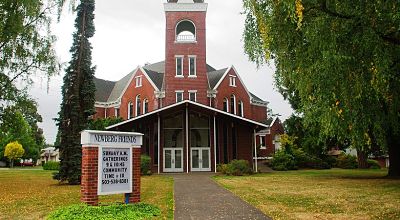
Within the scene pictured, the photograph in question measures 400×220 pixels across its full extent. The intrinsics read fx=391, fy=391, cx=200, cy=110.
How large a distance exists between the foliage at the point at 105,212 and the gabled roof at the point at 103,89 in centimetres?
4093

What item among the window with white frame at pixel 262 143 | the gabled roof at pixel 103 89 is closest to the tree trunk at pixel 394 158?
the window with white frame at pixel 262 143

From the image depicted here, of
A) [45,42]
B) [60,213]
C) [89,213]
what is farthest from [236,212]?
[45,42]

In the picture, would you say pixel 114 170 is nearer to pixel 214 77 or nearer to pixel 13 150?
pixel 214 77

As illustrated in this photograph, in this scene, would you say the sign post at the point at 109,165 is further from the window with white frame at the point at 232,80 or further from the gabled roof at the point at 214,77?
the window with white frame at the point at 232,80

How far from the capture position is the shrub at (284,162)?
39.8 metres

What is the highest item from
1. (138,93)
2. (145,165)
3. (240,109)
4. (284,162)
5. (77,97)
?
(138,93)

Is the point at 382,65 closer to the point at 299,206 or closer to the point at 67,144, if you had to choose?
the point at 299,206

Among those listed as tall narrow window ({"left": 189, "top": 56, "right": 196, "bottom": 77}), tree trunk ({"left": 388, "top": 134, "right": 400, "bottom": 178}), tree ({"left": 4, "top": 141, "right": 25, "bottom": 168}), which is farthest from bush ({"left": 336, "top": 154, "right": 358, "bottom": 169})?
tree ({"left": 4, "top": 141, "right": 25, "bottom": 168})

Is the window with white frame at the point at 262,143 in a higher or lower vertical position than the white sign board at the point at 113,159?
higher

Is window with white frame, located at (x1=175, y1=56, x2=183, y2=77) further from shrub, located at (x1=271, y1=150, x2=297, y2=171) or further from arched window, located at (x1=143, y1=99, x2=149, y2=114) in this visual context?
shrub, located at (x1=271, y1=150, x2=297, y2=171)

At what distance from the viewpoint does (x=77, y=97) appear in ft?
75.7

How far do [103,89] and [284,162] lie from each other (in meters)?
26.3

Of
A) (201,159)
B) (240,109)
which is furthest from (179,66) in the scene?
(201,159)

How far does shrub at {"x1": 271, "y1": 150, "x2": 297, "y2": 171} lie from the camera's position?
39812 mm
